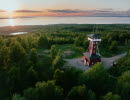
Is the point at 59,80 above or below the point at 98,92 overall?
above

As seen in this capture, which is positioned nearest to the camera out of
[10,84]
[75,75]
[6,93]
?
[6,93]

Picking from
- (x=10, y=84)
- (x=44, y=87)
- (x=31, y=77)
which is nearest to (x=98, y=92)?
(x=44, y=87)

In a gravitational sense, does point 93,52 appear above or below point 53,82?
above

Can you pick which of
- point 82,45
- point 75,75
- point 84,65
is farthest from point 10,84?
point 82,45

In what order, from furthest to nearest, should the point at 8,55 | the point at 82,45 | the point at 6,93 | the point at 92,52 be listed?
the point at 82,45, the point at 92,52, the point at 8,55, the point at 6,93

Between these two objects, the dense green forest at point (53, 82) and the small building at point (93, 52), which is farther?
the small building at point (93, 52)

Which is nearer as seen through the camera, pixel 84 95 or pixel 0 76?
pixel 84 95

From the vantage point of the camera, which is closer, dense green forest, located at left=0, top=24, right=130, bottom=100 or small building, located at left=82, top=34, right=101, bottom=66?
dense green forest, located at left=0, top=24, right=130, bottom=100

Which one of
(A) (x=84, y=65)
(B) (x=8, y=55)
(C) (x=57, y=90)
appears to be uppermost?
(B) (x=8, y=55)

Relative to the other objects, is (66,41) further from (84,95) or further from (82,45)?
(84,95)

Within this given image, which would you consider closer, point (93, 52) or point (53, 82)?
point (53, 82)
